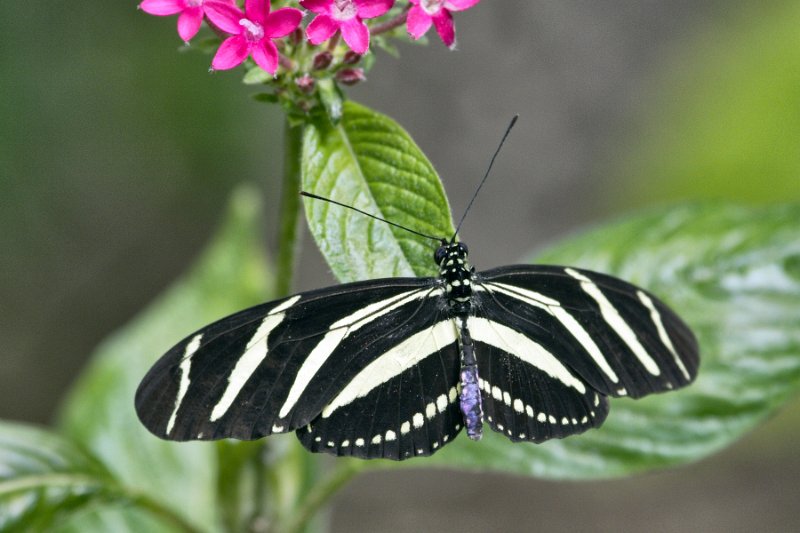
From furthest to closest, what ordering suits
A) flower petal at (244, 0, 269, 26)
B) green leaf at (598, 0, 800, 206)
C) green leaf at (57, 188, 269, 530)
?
green leaf at (598, 0, 800, 206) < green leaf at (57, 188, 269, 530) < flower petal at (244, 0, 269, 26)

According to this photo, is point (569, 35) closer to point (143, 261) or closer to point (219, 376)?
point (143, 261)

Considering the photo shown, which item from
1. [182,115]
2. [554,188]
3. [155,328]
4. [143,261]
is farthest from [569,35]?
[155,328]

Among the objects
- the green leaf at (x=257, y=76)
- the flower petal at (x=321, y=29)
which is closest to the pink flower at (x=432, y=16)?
the flower petal at (x=321, y=29)

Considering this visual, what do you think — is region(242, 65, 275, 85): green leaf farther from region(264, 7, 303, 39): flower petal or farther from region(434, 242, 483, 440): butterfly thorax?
region(434, 242, 483, 440): butterfly thorax

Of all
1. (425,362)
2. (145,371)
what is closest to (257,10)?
(425,362)

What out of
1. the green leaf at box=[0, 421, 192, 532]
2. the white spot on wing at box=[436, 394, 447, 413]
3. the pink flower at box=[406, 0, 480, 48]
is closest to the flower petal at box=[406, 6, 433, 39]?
the pink flower at box=[406, 0, 480, 48]

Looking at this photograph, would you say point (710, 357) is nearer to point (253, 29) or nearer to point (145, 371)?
point (253, 29)
